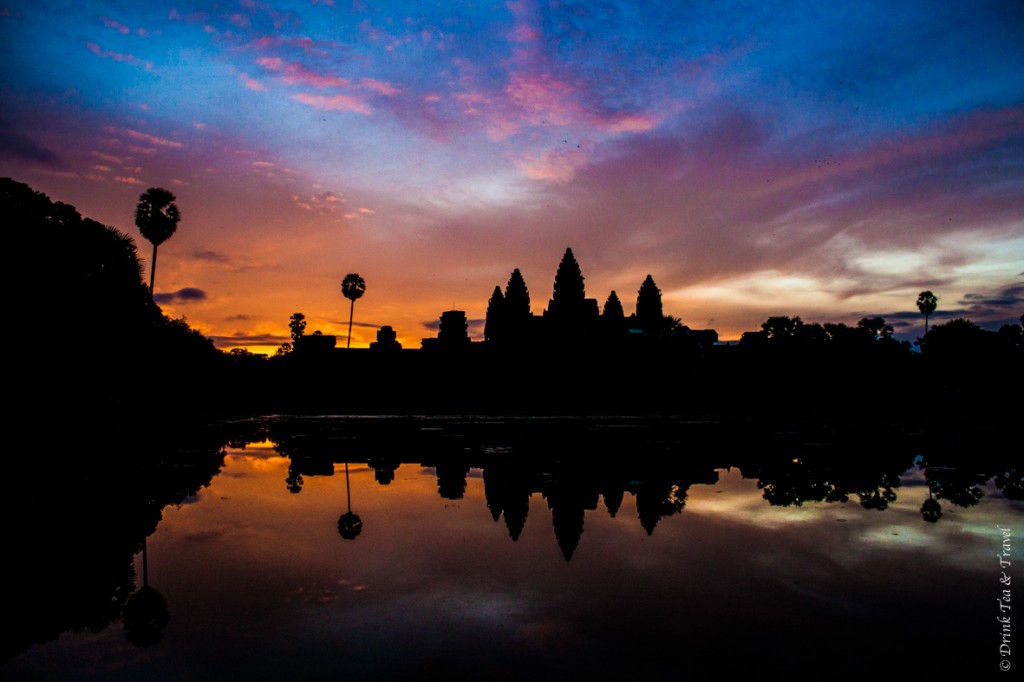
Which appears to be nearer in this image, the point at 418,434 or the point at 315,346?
the point at 418,434

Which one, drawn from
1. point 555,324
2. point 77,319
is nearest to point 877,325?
point 555,324

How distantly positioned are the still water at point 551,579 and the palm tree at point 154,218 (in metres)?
47.8

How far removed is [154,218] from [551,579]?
5881 centimetres

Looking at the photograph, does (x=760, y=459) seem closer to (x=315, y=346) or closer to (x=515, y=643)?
(x=515, y=643)

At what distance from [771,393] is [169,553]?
56642 mm

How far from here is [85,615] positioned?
5.67 meters

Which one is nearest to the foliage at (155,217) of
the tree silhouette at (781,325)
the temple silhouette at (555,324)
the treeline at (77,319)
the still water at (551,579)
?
the treeline at (77,319)

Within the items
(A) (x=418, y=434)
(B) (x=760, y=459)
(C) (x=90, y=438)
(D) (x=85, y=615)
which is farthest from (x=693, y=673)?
(C) (x=90, y=438)

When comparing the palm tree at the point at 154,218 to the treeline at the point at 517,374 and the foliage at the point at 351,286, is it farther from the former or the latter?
the foliage at the point at 351,286

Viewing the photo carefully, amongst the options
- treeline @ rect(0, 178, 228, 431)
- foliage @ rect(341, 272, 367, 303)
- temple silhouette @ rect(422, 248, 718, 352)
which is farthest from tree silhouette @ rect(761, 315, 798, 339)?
treeline @ rect(0, 178, 228, 431)

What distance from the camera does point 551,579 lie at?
21.7ft

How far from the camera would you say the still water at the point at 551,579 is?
4.69 m

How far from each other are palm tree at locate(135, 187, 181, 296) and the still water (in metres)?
47.8

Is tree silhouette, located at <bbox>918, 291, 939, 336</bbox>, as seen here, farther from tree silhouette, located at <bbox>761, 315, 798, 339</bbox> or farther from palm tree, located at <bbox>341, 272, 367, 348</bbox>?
palm tree, located at <bbox>341, 272, 367, 348</bbox>
